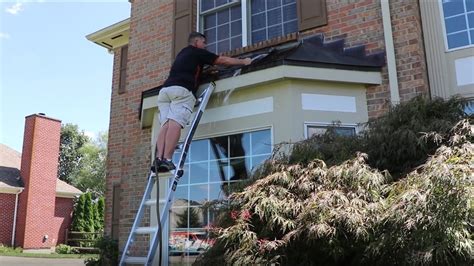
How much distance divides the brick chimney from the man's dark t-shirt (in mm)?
19312

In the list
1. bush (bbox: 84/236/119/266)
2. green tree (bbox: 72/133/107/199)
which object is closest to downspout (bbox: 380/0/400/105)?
bush (bbox: 84/236/119/266)

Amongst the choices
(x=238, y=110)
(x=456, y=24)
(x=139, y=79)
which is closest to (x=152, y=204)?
(x=238, y=110)

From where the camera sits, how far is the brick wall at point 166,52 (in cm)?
592

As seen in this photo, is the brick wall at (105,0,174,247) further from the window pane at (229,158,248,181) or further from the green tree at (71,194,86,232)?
the green tree at (71,194,86,232)

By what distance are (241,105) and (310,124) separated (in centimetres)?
96

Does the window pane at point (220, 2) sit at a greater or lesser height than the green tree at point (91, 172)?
lesser

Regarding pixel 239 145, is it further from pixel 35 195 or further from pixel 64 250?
pixel 35 195

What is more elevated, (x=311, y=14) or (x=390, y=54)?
(x=311, y=14)

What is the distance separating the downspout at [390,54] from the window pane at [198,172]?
105 inches

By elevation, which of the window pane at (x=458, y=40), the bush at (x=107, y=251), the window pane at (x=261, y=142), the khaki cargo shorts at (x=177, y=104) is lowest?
the bush at (x=107, y=251)

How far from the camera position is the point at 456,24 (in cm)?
629

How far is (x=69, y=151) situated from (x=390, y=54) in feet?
148

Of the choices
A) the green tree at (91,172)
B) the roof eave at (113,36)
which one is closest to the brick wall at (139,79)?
the roof eave at (113,36)

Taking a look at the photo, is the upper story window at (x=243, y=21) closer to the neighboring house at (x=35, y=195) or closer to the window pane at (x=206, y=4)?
the window pane at (x=206, y=4)
